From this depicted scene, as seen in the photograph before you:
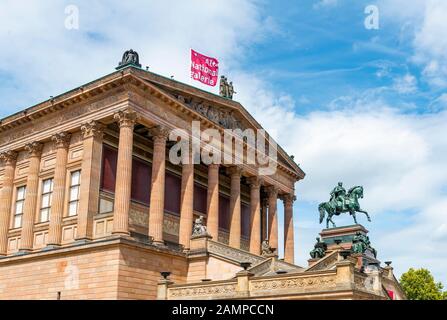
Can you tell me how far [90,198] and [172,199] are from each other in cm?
918

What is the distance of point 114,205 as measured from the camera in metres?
33.3

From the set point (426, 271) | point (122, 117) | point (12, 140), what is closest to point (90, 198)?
point (122, 117)

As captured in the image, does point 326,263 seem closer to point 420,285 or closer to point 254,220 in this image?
point 254,220

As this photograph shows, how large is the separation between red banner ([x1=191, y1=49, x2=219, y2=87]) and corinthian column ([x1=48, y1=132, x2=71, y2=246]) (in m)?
10.6

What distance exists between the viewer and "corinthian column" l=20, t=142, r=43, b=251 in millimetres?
37125

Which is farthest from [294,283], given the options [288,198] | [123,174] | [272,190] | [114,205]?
[288,198]

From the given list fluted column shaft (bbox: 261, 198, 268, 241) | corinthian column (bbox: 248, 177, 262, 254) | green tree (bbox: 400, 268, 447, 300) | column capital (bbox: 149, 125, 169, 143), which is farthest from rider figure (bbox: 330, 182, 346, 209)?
green tree (bbox: 400, 268, 447, 300)

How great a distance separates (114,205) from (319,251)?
46.3ft

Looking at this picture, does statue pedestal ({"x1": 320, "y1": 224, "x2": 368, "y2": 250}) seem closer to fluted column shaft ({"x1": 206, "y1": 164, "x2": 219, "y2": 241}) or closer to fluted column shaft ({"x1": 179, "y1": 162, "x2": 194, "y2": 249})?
fluted column shaft ({"x1": 206, "y1": 164, "x2": 219, "y2": 241})

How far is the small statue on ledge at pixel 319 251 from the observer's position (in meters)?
37.3

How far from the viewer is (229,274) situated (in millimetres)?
32656

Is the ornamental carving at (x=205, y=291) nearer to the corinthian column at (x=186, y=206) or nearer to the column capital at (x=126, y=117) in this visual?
the corinthian column at (x=186, y=206)

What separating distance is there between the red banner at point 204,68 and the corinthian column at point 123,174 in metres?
8.73
